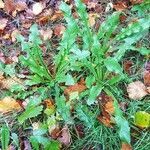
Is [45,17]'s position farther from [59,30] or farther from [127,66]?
[127,66]

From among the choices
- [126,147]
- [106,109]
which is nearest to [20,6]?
[106,109]

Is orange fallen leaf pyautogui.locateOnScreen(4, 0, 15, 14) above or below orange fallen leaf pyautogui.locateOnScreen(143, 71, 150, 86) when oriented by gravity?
above

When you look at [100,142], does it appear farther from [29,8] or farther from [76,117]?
[29,8]

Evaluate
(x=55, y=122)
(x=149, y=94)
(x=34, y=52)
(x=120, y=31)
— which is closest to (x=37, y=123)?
(x=55, y=122)

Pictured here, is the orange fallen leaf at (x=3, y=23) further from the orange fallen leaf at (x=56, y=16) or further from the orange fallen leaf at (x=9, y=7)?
the orange fallen leaf at (x=56, y=16)

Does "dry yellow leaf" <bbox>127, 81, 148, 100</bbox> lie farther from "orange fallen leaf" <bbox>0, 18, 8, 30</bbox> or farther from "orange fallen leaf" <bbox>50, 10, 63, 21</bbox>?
"orange fallen leaf" <bbox>0, 18, 8, 30</bbox>

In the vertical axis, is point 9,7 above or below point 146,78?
above

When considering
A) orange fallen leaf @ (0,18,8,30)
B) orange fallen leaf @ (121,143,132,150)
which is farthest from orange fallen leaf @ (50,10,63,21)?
orange fallen leaf @ (121,143,132,150)
